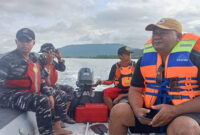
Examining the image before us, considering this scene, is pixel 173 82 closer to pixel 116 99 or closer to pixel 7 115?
pixel 7 115

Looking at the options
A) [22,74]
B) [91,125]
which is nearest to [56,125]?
[91,125]

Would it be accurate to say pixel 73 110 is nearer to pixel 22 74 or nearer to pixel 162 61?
pixel 22 74

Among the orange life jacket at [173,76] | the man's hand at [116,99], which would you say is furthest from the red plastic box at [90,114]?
the orange life jacket at [173,76]

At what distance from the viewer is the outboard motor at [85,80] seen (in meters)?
4.26

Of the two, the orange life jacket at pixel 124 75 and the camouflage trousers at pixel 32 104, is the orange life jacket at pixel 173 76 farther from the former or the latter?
the orange life jacket at pixel 124 75

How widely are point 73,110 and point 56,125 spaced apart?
0.81 meters

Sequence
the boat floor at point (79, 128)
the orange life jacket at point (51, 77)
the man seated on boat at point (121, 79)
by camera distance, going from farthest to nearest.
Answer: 1. the man seated on boat at point (121, 79)
2. the orange life jacket at point (51, 77)
3. the boat floor at point (79, 128)

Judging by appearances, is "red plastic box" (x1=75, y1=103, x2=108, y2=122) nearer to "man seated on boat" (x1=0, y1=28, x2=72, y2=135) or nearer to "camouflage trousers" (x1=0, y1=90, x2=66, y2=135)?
"man seated on boat" (x1=0, y1=28, x2=72, y2=135)

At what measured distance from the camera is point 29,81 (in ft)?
8.27

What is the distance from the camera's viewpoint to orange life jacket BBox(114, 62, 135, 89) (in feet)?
12.9

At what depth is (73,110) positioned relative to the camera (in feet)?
12.4

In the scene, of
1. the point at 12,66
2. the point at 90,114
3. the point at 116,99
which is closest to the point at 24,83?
the point at 12,66

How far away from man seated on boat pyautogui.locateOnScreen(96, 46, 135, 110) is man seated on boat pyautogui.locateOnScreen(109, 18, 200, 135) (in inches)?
80.1

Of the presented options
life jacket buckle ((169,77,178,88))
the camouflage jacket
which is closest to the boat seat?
the camouflage jacket
